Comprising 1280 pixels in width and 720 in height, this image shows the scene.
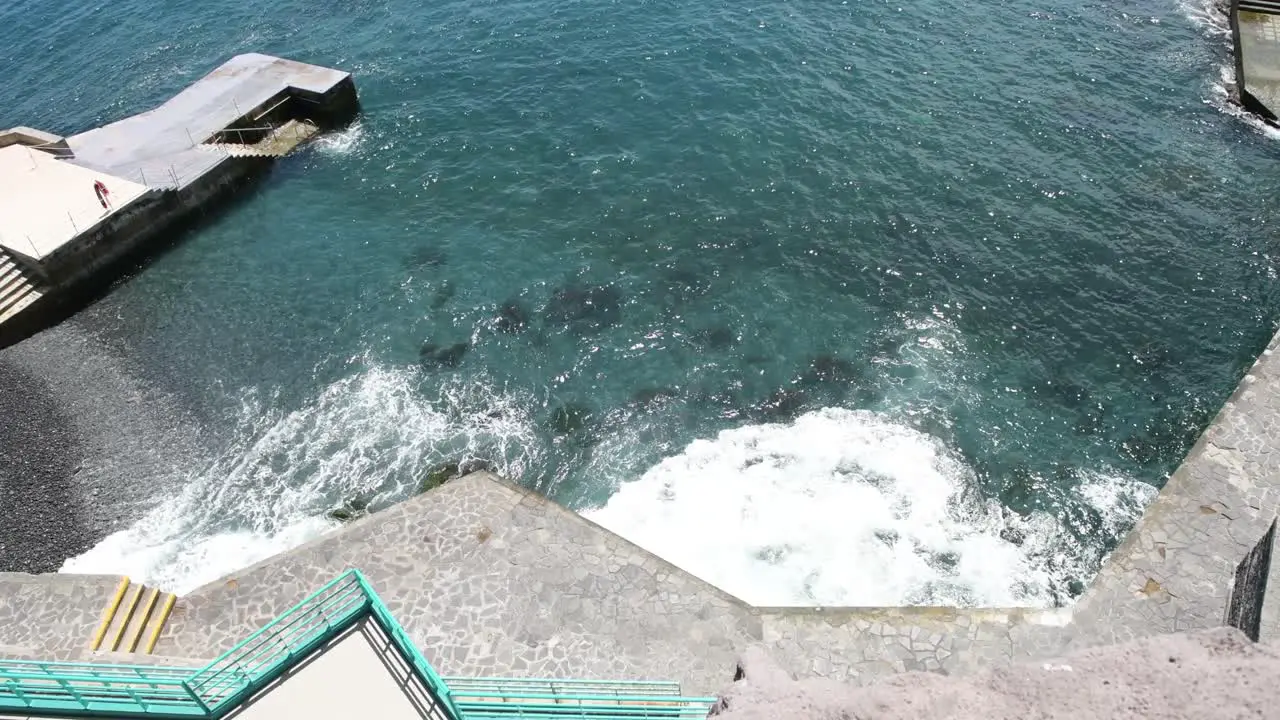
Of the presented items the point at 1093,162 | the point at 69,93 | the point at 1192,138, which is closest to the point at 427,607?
the point at 1093,162

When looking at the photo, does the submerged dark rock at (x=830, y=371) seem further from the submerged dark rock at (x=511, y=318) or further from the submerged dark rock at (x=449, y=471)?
the submerged dark rock at (x=449, y=471)

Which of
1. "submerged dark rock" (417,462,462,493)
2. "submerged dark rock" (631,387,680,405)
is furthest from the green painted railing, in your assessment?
"submerged dark rock" (631,387,680,405)

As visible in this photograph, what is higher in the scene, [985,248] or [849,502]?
[985,248]

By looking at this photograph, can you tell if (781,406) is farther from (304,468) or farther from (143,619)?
(143,619)

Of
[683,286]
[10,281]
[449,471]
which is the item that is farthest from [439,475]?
[10,281]

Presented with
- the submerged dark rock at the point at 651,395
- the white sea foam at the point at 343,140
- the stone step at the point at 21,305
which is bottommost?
the submerged dark rock at the point at 651,395

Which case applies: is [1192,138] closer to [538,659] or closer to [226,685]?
[538,659]

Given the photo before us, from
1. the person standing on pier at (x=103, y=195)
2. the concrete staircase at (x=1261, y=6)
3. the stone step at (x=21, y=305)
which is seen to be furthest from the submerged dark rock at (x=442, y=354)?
the concrete staircase at (x=1261, y=6)
